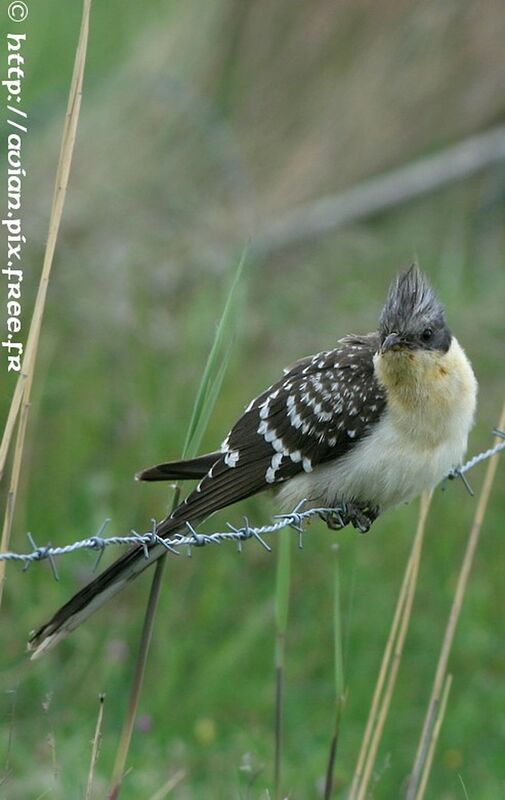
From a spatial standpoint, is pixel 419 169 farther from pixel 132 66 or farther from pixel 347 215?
pixel 132 66

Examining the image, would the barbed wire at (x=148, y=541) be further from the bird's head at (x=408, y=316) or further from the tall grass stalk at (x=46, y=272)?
the bird's head at (x=408, y=316)

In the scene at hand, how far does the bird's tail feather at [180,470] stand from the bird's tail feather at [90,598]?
0.57 metres

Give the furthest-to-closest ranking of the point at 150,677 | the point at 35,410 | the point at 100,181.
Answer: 1. the point at 100,181
2. the point at 35,410
3. the point at 150,677

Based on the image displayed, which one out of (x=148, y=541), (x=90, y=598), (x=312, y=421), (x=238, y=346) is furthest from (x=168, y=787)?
(x=238, y=346)

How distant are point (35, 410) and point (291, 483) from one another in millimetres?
2085

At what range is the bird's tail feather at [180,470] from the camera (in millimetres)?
3873

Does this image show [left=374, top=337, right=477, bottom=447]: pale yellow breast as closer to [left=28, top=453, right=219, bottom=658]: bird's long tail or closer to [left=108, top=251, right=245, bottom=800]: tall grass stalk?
[left=28, top=453, right=219, bottom=658]: bird's long tail

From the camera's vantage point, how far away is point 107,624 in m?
5.63

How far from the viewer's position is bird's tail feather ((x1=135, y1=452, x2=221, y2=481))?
3.87 metres

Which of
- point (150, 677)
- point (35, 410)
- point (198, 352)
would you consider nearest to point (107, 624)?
point (150, 677)

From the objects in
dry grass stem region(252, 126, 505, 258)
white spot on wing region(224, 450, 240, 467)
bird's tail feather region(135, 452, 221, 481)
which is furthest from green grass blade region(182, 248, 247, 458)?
dry grass stem region(252, 126, 505, 258)

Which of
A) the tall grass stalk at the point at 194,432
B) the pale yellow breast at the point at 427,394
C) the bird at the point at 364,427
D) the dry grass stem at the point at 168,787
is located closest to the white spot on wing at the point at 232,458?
the bird at the point at 364,427

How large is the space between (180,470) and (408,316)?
804 millimetres

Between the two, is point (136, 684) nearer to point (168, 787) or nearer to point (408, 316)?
point (168, 787)
